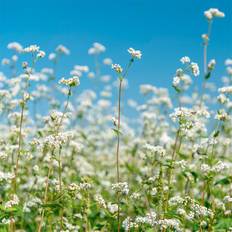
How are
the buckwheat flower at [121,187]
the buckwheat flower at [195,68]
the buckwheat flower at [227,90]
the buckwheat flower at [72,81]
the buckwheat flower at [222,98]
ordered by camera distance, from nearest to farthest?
the buckwheat flower at [121,187] < the buckwheat flower at [72,81] < the buckwheat flower at [195,68] < the buckwheat flower at [227,90] < the buckwheat flower at [222,98]

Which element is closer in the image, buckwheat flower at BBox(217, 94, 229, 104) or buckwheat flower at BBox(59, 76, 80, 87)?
buckwheat flower at BBox(59, 76, 80, 87)

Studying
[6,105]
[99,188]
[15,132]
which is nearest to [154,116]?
[99,188]

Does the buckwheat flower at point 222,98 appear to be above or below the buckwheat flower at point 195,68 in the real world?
below

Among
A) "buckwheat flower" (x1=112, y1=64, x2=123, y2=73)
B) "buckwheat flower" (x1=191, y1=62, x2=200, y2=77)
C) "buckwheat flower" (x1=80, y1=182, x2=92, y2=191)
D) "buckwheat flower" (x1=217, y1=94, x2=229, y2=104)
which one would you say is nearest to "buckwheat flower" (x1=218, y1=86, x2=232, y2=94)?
"buckwheat flower" (x1=217, y1=94, x2=229, y2=104)

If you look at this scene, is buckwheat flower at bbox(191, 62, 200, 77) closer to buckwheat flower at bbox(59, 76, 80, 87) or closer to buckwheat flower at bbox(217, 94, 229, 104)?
buckwheat flower at bbox(217, 94, 229, 104)

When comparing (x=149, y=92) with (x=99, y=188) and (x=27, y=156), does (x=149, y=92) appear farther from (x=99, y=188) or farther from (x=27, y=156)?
(x=27, y=156)

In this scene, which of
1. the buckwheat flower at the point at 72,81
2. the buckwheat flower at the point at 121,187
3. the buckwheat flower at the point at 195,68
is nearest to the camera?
the buckwheat flower at the point at 121,187

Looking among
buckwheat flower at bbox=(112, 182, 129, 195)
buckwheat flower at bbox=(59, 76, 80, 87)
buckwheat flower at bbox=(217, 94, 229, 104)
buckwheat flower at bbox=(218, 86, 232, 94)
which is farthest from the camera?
buckwheat flower at bbox=(217, 94, 229, 104)

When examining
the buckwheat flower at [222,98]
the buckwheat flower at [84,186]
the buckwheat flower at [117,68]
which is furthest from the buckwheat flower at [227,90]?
the buckwheat flower at [84,186]

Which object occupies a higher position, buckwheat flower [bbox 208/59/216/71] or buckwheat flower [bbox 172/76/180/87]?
buckwheat flower [bbox 208/59/216/71]

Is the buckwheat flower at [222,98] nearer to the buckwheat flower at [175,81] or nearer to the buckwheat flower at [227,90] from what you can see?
the buckwheat flower at [227,90]

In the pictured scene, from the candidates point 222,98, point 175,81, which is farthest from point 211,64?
point 175,81
